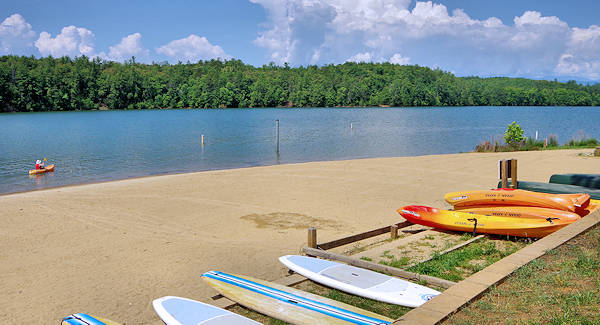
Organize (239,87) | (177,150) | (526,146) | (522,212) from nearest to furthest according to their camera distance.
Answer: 1. (522,212)
2. (526,146)
3. (177,150)
4. (239,87)

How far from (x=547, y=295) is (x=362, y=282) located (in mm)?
2120

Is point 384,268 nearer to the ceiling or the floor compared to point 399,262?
nearer to the ceiling

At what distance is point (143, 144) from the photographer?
35.0 meters

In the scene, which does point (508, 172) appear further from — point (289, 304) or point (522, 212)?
point (289, 304)

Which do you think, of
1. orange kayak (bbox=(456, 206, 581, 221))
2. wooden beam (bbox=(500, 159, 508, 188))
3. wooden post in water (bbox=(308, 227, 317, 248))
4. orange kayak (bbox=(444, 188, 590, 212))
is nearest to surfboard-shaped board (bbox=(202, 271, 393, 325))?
wooden post in water (bbox=(308, 227, 317, 248))

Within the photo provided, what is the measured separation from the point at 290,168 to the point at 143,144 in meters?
18.6

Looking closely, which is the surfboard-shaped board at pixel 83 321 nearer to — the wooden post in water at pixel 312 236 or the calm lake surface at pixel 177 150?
the wooden post in water at pixel 312 236

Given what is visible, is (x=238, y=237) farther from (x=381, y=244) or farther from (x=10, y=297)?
(x=10, y=297)

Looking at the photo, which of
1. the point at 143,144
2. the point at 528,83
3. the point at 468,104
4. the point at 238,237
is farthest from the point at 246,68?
the point at 238,237

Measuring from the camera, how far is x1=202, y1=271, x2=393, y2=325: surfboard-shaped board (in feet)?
14.8

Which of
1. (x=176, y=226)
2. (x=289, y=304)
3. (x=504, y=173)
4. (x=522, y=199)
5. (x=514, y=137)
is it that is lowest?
(x=176, y=226)

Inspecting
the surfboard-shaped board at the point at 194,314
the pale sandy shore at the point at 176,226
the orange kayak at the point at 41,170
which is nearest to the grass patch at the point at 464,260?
the pale sandy shore at the point at 176,226

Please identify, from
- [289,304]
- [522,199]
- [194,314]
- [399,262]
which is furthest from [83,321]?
[522,199]

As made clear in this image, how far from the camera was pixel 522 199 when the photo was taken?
28.7 feet
